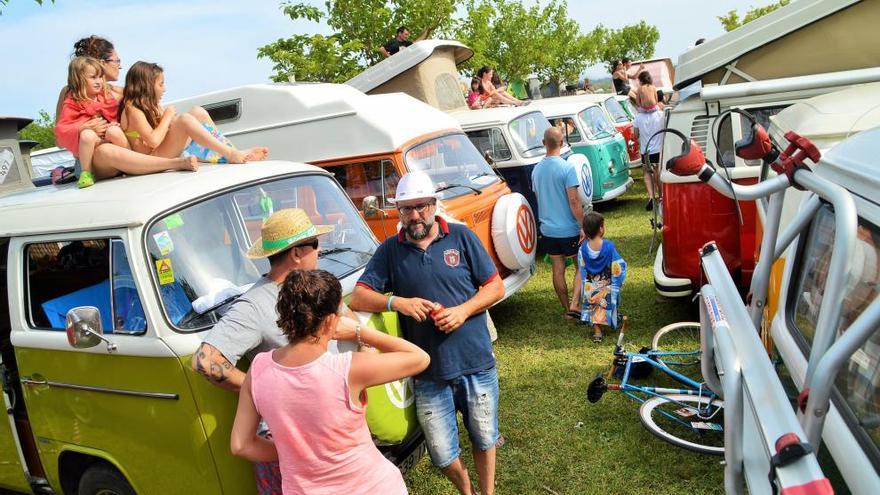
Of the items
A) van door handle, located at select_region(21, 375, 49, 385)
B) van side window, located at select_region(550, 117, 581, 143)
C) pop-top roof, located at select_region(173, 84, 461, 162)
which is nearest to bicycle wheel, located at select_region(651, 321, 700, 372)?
pop-top roof, located at select_region(173, 84, 461, 162)

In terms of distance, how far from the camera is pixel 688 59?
6.34 metres

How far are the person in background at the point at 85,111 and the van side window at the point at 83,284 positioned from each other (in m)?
0.55

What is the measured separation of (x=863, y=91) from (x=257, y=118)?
5.62 metres

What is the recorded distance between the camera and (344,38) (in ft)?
43.5

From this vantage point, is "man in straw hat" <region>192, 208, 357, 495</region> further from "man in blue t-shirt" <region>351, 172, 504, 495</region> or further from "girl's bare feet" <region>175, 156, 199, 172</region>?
"girl's bare feet" <region>175, 156, 199, 172</region>

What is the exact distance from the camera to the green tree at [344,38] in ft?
41.5

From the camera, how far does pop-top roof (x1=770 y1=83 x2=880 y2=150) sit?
3513mm

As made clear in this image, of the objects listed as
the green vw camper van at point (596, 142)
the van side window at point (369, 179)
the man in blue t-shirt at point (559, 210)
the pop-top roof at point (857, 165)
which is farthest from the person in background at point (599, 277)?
the green vw camper van at point (596, 142)

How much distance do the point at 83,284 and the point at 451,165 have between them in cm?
379

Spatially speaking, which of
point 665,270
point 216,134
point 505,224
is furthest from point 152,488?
point 665,270

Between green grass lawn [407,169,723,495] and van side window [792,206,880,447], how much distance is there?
1.59 m

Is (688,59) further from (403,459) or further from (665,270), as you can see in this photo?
(403,459)

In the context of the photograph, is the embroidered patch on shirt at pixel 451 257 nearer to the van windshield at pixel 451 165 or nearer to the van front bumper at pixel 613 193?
the van windshield at pixel 451 165

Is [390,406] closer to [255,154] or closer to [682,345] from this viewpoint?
[255,154]
